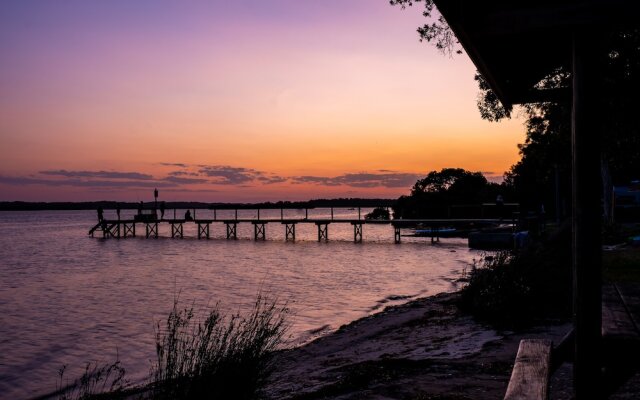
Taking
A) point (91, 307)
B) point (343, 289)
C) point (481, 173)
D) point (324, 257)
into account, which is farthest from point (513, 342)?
point (481, 173)

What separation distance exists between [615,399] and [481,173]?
9534cm

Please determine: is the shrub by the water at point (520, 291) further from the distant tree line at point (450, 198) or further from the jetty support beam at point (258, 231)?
the distant tree line at point (450, 198)

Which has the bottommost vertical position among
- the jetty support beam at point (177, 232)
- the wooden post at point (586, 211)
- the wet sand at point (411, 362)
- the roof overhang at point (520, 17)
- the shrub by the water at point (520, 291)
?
the jetty support beam at point (177, 232)

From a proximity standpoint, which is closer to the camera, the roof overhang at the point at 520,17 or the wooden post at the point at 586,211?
the roof overhang at the point at 520,17

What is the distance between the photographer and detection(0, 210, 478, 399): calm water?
43.6ft

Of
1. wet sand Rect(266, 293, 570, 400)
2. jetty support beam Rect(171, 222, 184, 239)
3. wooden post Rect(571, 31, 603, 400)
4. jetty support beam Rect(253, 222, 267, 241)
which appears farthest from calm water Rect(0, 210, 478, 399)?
jetty support beam Rect(171, 222, 184, 239)

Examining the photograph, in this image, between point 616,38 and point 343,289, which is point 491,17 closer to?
point 616,38

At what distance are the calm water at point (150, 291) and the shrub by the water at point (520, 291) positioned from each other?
13.8 ft

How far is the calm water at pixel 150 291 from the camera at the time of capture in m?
13.3

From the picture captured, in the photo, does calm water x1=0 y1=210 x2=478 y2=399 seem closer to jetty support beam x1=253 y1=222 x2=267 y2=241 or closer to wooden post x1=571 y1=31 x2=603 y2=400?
wooden post x1=571 y1=31 x2=603 y2=400

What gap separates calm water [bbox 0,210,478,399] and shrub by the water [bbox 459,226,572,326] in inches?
165

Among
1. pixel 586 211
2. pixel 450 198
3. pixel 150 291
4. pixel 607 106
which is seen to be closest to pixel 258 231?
pixel 450 198

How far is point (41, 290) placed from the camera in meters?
25.8

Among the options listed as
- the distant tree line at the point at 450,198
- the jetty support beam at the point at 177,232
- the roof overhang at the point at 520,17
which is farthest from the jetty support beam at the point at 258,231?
the roof overhang at the point at 520,17
